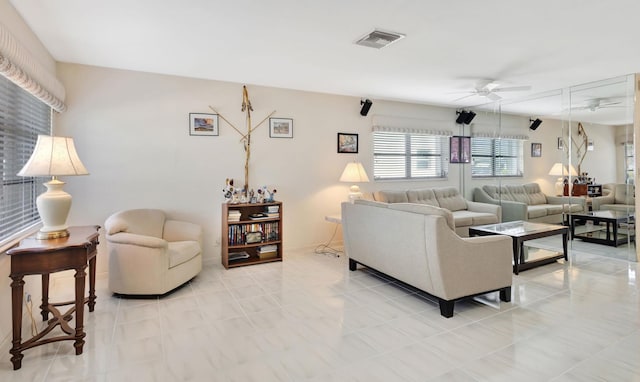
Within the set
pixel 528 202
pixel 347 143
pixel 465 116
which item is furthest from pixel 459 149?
pixel 347 143

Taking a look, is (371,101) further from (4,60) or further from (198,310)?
(4,60)

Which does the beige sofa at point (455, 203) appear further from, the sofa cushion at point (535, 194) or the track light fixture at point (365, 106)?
the track light fixture at point (365, 106)

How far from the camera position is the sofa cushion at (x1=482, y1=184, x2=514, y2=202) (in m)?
6.07

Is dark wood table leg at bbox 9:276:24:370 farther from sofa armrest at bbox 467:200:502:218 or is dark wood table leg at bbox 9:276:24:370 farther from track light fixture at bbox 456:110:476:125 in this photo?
track light fixture at bbox 456:110:476:125

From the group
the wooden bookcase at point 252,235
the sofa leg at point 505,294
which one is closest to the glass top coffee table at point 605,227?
the sofa leg at point 505,294

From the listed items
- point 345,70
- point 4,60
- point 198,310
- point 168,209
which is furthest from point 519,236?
point 4,60

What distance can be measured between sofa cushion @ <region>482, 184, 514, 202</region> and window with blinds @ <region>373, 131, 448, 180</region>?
82cm

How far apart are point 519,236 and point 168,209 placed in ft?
13.7

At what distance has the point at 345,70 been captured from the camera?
404 cm

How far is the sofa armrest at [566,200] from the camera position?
16.1 feet

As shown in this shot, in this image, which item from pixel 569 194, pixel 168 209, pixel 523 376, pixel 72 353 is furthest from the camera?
pixel 569 194

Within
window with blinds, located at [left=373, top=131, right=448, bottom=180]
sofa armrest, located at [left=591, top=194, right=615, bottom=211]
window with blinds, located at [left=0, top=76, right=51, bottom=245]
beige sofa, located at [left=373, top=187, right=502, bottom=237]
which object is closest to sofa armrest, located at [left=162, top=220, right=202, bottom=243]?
window with blinds, located at [left=0, top=76, right=51, bottom=245]

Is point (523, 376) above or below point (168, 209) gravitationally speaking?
below

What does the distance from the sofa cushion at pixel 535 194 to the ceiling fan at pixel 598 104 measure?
1.35m
